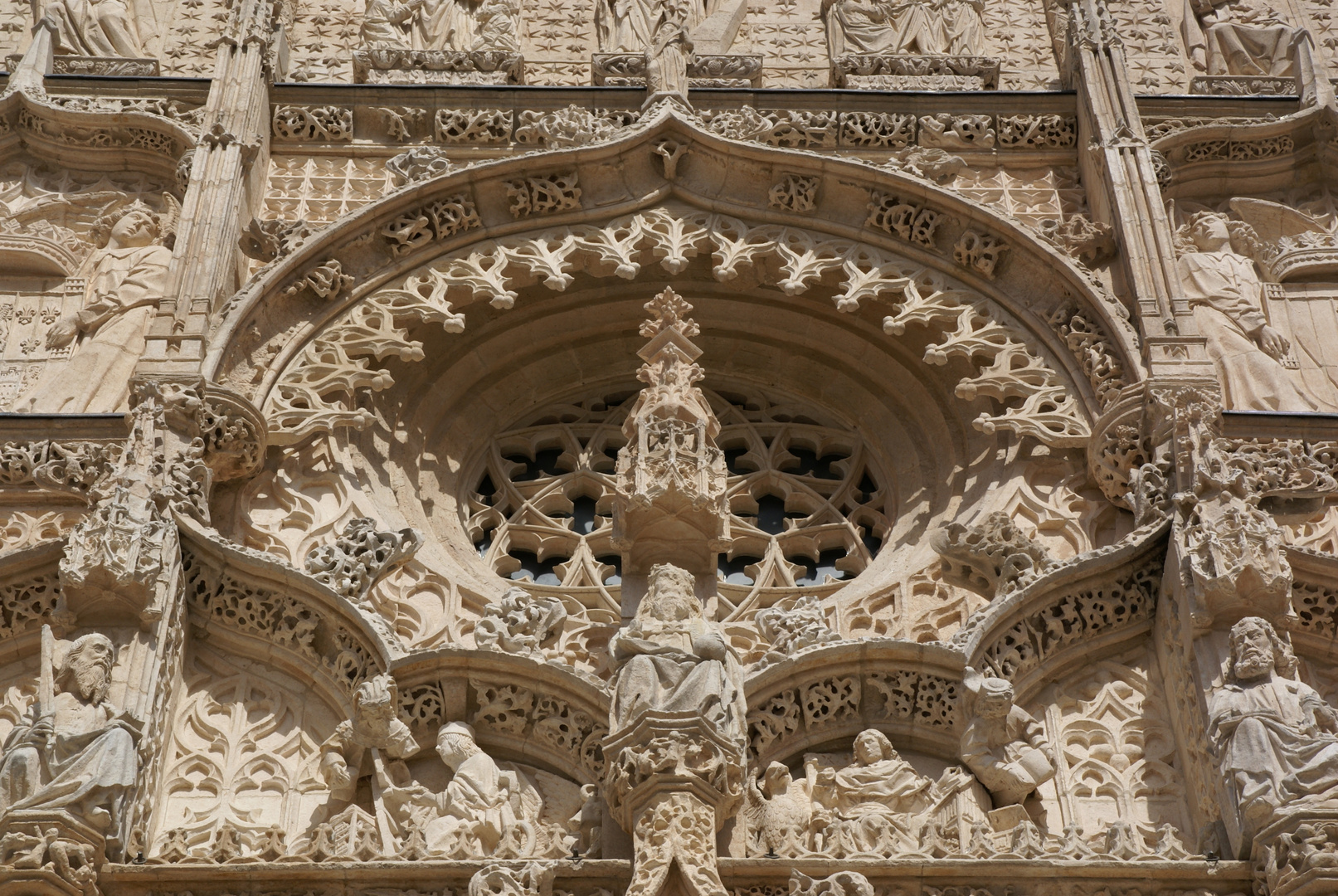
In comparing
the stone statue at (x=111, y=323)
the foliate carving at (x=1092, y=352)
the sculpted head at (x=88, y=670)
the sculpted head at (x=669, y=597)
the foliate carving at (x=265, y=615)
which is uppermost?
the stone statue at (x=111, y=323)

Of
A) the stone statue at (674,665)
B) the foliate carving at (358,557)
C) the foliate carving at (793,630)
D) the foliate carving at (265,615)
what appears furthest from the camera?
the foliate carving at (358,557)

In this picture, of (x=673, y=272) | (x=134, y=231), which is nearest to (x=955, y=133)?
(x=673, y=272)

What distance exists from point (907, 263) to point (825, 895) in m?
6.47

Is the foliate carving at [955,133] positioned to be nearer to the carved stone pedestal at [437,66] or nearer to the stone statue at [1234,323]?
the stone statue at [1234,323]

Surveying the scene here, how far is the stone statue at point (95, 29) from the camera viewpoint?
1759cm

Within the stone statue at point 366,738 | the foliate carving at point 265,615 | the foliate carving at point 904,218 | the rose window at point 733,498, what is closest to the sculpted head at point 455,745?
the stone statue at point 366,738

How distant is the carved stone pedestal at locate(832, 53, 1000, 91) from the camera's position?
56.1 ft

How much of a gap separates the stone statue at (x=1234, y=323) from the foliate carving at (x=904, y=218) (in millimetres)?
1985

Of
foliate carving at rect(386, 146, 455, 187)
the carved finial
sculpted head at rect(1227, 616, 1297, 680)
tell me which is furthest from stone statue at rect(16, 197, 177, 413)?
sculpted head at rect(1227, 616, 1297, 680)

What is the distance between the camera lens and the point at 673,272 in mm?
15305

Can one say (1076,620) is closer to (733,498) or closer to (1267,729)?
(1267,729)

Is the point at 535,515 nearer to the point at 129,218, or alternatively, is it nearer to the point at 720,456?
the point at 720,456

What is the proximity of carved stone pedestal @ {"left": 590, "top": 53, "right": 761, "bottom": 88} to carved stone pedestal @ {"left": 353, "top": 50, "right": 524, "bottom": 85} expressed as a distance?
0.73 meters

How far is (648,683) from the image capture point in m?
10.9
